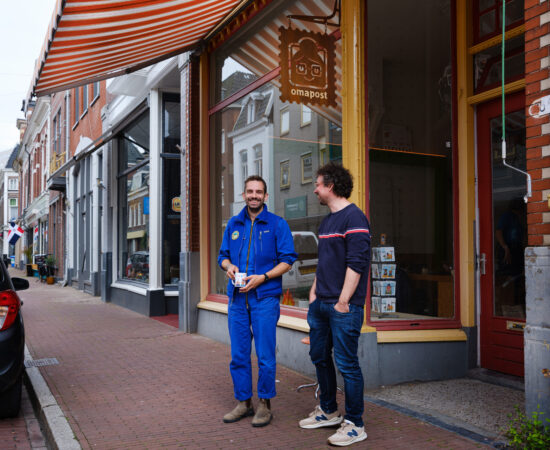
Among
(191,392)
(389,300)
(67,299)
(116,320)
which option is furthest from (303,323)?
(67,299)

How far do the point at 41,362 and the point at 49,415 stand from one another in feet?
8.55

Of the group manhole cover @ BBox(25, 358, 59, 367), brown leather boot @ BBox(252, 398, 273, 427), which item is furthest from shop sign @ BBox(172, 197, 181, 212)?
brown leather boot @ BBox(252, 398, 273, 427)

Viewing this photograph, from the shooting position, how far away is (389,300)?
6074 millimetres

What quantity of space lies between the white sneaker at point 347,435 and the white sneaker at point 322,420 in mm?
323

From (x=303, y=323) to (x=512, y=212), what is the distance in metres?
2.45

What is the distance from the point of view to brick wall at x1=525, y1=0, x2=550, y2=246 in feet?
12.5

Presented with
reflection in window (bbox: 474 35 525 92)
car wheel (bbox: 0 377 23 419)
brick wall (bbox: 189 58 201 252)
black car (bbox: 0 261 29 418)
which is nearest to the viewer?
black car (bbox: 0 261 29 418)

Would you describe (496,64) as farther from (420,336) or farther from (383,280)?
(420,336)

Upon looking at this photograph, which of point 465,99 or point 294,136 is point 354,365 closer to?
point 465,99

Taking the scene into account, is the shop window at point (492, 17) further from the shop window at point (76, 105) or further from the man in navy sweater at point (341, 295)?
the shop window at point (76, 105)

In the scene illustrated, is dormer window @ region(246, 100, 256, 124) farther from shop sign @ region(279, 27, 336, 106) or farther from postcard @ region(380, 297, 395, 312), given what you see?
postcard @ region(380, 297, 395, 312)

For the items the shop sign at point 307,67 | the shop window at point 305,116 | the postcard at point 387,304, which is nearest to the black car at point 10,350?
the shop sign at point 307,67

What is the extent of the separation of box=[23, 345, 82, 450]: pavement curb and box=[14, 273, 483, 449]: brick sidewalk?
8 cm

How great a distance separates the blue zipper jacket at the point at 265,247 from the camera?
463cm
